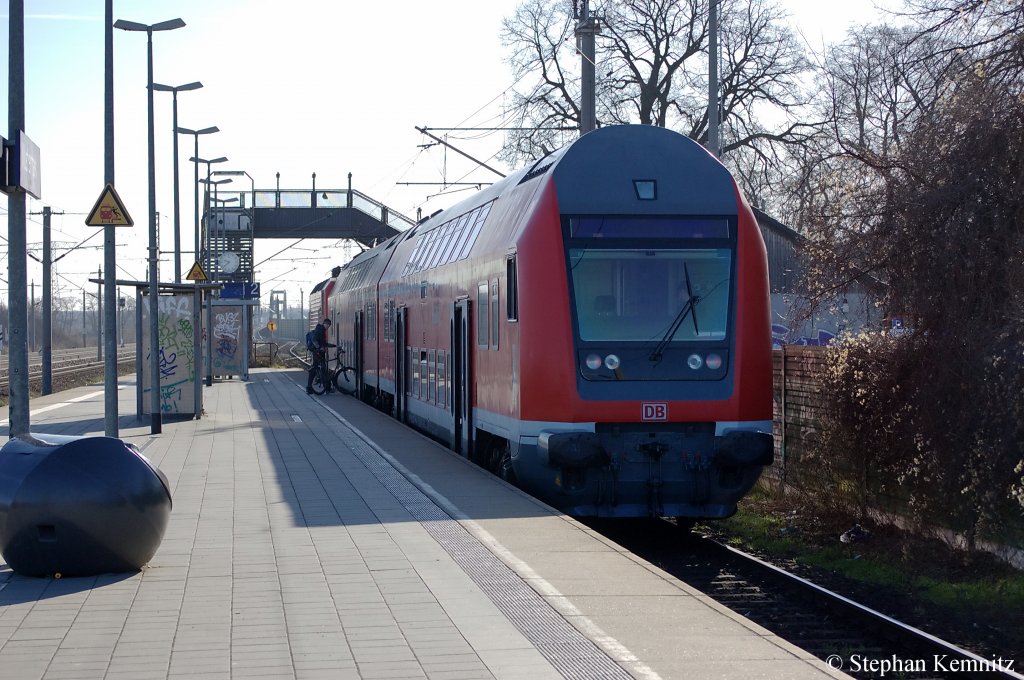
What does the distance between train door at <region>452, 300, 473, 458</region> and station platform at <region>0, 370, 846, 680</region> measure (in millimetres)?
2328

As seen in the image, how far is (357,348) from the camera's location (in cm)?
2927

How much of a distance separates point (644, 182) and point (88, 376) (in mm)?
38461

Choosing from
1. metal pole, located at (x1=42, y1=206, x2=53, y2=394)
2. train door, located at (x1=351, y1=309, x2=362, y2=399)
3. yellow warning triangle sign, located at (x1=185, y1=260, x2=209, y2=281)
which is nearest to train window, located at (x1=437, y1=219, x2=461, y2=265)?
train door, located at (x1=351, y1=309, x2=362, y2=399)

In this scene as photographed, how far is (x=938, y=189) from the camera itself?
33.6 ft

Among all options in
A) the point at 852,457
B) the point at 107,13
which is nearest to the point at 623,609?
the point at 852,457

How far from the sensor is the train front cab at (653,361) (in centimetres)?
1102

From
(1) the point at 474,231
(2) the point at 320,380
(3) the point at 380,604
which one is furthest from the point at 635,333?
(2) the point at 320,380

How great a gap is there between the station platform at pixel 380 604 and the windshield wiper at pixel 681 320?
5.75 feet

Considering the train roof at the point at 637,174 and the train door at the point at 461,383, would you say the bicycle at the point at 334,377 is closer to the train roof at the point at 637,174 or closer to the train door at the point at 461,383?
the train door at the point at 461,383

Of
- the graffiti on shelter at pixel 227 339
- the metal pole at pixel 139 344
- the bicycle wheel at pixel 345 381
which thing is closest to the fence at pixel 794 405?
the metal pole at pixel 139 344

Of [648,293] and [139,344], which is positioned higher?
[648,293]

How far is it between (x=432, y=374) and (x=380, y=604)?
415 inches

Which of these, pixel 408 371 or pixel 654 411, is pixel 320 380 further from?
pixel 654 411

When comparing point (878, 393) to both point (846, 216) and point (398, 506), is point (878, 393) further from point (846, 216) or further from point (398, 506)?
point (398, 506)
